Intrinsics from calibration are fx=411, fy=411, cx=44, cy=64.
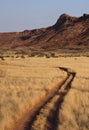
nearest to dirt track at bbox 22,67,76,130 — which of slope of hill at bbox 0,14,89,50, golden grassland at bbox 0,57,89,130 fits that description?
golden grassland at bbox 0,57,89,130

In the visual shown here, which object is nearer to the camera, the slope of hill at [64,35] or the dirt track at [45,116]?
the dirt track at [45,116]

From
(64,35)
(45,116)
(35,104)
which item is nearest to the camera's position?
(45,116)

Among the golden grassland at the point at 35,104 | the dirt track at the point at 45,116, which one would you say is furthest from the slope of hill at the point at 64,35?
the dirt track at the point at 45,116

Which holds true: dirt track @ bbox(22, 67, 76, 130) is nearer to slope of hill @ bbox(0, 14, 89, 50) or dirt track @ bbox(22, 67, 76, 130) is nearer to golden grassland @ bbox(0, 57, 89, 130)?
golden grassland @ bbox(0, 57, 89, 130)

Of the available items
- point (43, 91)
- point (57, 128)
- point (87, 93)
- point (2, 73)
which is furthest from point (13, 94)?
point (2, 73)

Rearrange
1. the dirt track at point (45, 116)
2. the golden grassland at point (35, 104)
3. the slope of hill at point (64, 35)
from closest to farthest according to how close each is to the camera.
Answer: the dirt track at point (45, 116), the golden grassland at point (35, 104), the slope of hill at point (64, 35)

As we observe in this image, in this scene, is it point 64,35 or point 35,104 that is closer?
point 35,104

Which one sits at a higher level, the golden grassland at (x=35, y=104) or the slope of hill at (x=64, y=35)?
the golden grassland at (x=35, y=104)

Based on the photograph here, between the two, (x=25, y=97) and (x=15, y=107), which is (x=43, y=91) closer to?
(x=25, y=97)

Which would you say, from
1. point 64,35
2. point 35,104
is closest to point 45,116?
point 35,104

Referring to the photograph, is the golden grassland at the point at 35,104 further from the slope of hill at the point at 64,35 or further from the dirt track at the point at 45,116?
the slope of hill at the point at 64,35

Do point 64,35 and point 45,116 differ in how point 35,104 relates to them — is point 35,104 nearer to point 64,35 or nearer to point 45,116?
point 45,116

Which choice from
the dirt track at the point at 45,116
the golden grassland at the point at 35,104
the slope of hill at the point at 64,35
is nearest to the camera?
the dirt track at the point at 45,116

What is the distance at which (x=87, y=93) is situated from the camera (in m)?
18.2
